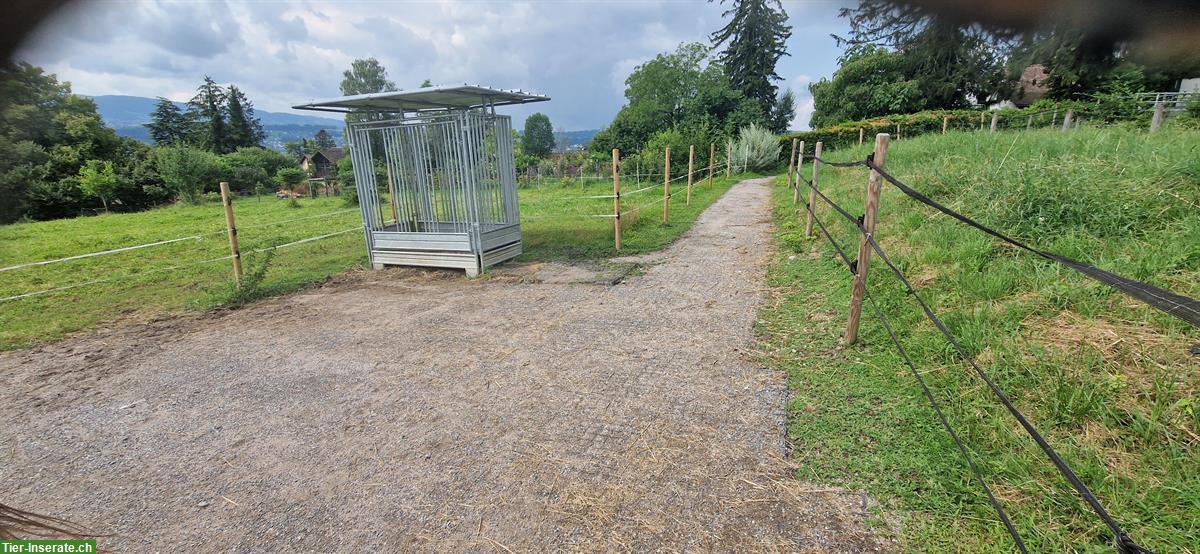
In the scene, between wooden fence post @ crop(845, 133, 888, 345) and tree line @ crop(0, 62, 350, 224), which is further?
wooden fence post @ crop(845, 133, 888, 345)

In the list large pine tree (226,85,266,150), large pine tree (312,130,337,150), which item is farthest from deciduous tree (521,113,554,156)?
large pine tree (226,85,266,150)

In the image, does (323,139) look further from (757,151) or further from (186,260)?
(186,260)

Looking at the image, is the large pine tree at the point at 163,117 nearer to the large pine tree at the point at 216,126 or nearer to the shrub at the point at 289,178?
the shrub at the point at 289,178

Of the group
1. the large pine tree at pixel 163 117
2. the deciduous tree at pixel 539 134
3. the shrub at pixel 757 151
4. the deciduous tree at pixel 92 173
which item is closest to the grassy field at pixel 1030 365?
the large pine tree at pixel 163 117

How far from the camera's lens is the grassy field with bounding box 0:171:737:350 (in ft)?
18.8

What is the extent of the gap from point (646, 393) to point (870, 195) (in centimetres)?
203

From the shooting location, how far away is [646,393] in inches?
135

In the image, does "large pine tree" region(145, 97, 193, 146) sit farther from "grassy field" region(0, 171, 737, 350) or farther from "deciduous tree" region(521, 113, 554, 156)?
"deciduous tree" region(521, 113, 554, 156)

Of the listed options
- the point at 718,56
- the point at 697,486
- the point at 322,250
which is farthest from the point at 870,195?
the point at 718,56

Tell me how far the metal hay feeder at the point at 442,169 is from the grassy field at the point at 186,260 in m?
0.87

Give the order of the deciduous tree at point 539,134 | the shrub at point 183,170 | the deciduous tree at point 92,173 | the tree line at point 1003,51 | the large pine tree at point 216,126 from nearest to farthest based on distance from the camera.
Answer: the tree line at point 1003,51 → the deciduous tree at point 92,173 → the shrub at point 183,170 → the large pine tree at point 216,126 → the deciduous tree at point 539,134

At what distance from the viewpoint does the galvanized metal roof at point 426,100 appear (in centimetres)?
619

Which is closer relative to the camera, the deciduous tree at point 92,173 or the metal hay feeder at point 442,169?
the deciduous tree at point 92,173

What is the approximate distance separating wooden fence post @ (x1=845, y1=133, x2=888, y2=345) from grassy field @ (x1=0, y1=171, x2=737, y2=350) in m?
4.24
